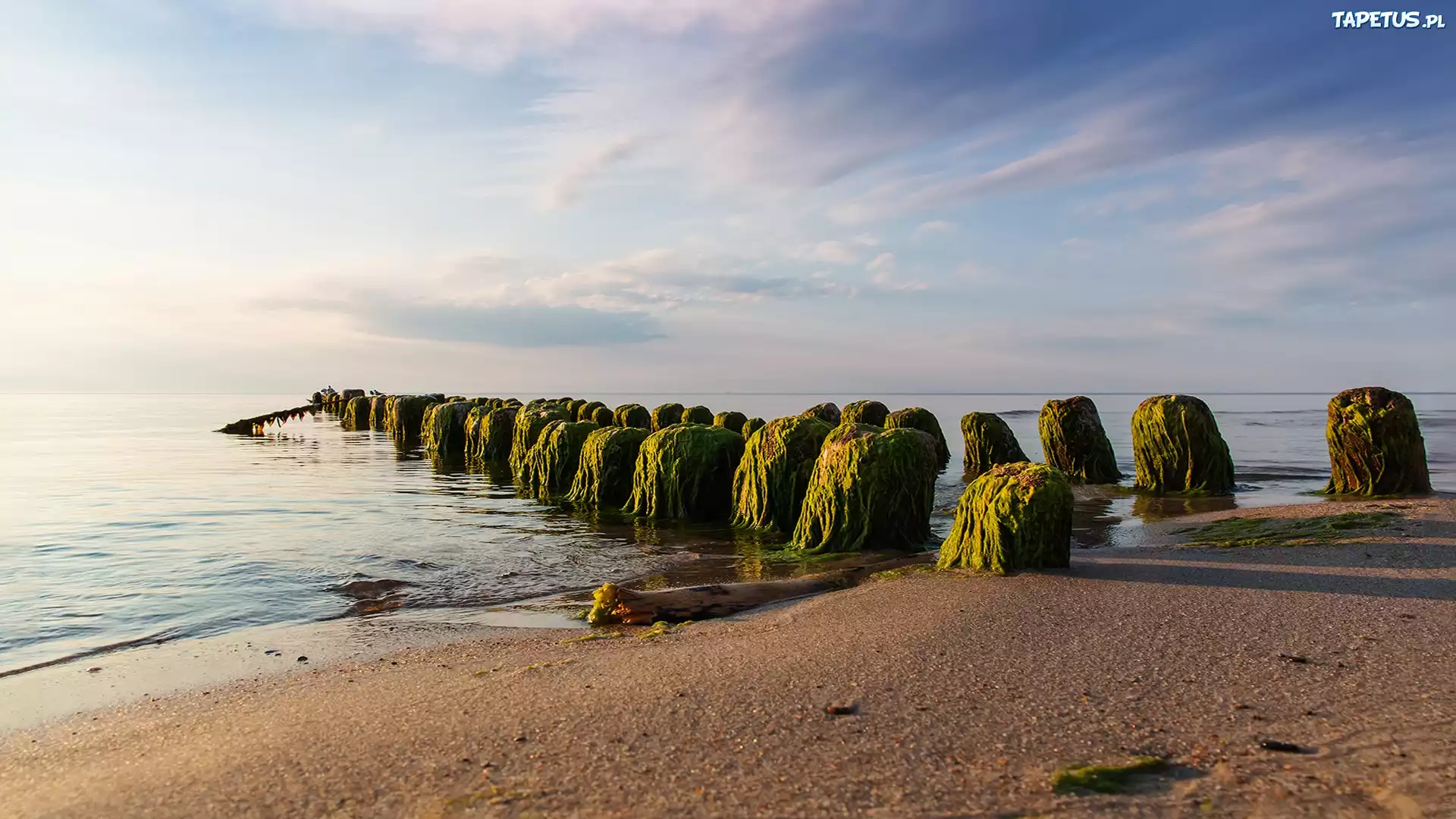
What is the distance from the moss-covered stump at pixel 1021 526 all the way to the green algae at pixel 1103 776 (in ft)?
10.8

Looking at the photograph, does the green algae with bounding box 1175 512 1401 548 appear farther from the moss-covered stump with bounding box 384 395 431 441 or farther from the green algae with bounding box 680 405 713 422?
the moss-covered stump with bounding box 384 395 431 441

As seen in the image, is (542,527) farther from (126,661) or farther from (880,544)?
(126,661)

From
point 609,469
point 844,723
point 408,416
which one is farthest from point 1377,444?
point 408,416

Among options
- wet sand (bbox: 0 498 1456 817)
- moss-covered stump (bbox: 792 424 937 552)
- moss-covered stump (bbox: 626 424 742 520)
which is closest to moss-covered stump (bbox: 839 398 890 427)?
moss-covered stump (bbox: 626 424 742 520)

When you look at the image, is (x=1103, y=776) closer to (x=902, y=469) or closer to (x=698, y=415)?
(x=902, y=469)

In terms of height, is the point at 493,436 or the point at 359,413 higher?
the point at 359,413

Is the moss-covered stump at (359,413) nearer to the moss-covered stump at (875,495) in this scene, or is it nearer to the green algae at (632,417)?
the green algae at (632,417)

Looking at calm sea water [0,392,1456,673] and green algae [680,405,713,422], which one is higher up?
green algae [680,405,713,422]

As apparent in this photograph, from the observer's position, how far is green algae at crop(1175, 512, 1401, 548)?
6.55 m

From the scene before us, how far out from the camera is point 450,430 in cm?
2378

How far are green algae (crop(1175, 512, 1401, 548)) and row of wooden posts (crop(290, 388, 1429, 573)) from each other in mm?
1585

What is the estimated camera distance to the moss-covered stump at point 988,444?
54.6 feet

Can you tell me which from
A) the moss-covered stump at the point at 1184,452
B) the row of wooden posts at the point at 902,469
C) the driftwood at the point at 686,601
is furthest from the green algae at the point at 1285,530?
the moss-covered stump at the point at 1184,452

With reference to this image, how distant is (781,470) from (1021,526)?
13.1 feet
